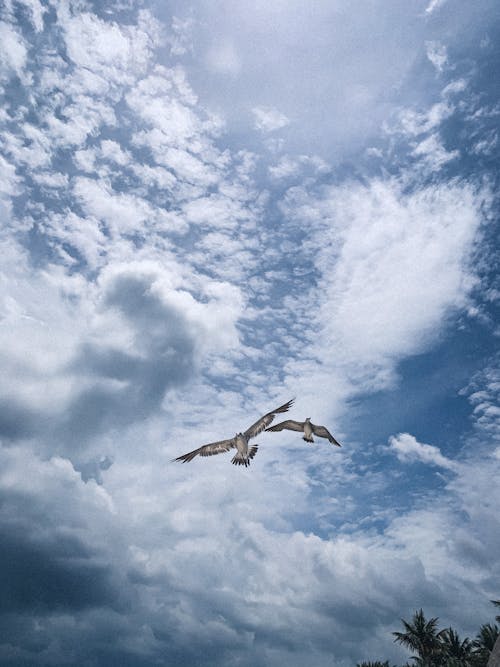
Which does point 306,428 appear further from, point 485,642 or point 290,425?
point 485,642

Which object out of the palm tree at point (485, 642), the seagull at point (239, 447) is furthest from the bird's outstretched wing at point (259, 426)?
the palm tree at point (485, 642)

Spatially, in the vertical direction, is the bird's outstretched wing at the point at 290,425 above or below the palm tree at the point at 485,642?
above

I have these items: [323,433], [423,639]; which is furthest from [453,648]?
[323,433]

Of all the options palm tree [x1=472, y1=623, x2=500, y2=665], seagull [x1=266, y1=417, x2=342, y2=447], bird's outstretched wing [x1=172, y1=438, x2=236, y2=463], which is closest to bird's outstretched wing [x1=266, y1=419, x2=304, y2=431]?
seagull [x1=266, y1=417, x2=342, y2=447]

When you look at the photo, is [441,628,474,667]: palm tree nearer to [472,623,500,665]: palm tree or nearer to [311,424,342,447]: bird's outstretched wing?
[472,623,500,665]: palm tree

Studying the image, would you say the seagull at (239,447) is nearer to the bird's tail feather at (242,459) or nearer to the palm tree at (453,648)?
the bird's tail feather at (242,459)

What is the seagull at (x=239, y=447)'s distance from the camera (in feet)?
63.7

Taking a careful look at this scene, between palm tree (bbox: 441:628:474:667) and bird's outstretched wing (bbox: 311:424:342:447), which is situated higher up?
A: bird's outstretched wing (bbox: 311:424:342:447)

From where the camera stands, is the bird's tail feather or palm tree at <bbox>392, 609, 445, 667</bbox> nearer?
the bird's tail feather

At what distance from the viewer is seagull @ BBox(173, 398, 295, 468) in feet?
63.7

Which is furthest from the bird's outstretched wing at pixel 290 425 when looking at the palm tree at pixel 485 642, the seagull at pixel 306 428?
the palm tree at pixel 485 642

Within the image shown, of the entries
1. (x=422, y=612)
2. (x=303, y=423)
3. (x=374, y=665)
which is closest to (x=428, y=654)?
(x=422, y=612)

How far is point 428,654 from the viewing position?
4250 cm

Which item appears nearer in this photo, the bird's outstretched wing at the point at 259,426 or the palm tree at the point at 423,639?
the bird's outstretched wing at the point at 259,426
